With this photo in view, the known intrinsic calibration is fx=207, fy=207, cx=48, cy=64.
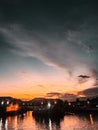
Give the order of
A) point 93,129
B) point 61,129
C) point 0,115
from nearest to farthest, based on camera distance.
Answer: point 93,129, point 61,129, point 0,115

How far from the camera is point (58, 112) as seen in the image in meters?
119

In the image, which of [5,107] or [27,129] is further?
[5,107]

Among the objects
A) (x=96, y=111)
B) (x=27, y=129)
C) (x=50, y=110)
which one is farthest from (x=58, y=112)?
(x=27, y=129)

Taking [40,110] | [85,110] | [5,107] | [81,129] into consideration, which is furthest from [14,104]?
[81,129]

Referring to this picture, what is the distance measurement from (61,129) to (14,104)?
81.8 m

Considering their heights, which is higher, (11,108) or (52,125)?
(11,108)

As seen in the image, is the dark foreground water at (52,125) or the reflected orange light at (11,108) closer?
the dark foreground water at (52,125)

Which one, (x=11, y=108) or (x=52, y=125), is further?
(x=11, y=108)

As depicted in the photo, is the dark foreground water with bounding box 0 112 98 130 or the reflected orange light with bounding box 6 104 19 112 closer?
the dark foreground water with bounding box 0 112 98 130

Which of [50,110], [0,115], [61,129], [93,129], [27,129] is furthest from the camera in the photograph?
[50,110]

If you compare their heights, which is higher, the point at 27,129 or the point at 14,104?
the point at 14,104

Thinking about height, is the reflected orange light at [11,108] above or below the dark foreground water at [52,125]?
above

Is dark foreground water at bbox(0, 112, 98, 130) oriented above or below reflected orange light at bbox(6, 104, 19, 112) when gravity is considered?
below

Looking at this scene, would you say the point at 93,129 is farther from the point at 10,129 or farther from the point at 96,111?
the point at 96,111
